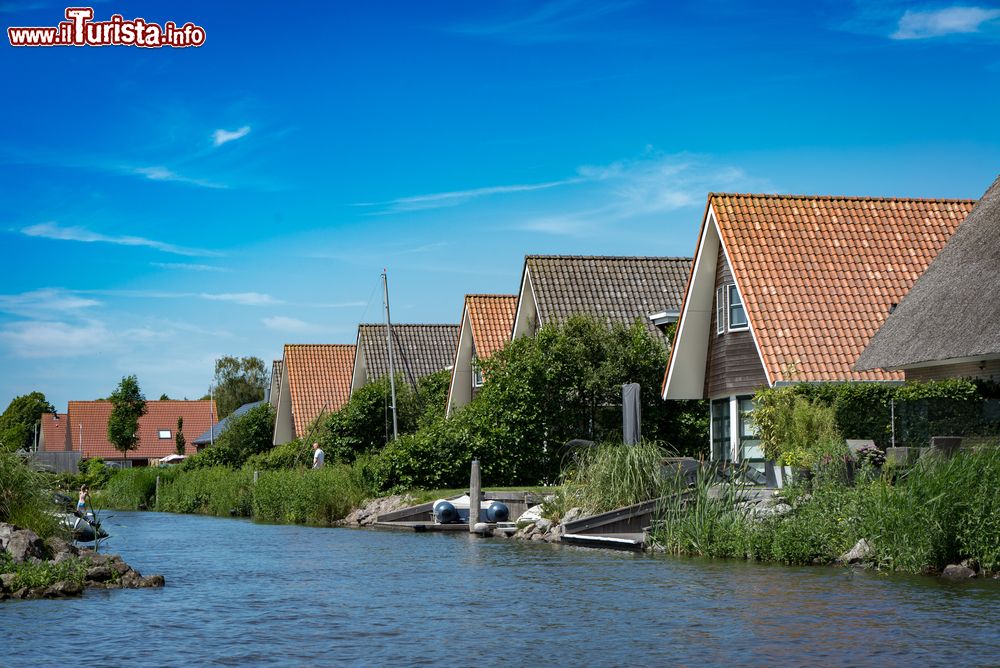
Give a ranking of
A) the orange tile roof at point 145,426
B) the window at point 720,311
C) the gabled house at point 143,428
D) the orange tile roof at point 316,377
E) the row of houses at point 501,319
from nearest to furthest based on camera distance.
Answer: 1. the window at point 720,311
2. the row of houses at point 501,319
3. the orange tile roof at point 316,377
4. the gabled house at point 143,428
5. the orange tile roof at point 145,426

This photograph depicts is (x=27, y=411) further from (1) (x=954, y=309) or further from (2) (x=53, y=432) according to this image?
(1) (x=954, y=309)

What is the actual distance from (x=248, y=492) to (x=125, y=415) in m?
53.0

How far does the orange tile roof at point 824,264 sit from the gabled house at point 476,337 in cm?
1538

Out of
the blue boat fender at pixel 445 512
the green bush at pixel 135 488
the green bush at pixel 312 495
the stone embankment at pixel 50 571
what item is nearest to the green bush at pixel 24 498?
the stone embankment at pixel 50 571

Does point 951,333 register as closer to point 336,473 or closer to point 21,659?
point 21,659

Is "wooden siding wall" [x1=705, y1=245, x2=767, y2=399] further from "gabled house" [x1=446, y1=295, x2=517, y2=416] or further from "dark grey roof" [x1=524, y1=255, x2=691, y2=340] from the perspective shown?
"gabled house" [x1=446, y1=295, x2=517, y2=416]

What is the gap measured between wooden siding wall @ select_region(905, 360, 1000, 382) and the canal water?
8.25 m

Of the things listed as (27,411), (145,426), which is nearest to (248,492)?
(145,426)

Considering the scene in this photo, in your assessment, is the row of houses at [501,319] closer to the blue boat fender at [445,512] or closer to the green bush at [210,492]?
the green bush at [210,492]

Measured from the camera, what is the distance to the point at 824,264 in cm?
3162

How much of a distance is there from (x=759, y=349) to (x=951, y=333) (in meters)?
5.05

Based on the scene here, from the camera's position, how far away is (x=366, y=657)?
13.1 metres

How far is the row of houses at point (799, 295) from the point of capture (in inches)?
1045

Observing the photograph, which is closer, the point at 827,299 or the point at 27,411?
the point at 827,299
